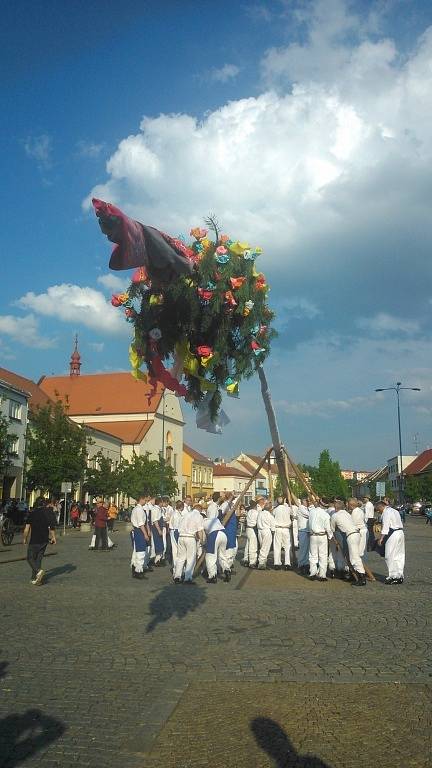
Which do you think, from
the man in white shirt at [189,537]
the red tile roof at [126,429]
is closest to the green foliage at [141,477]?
the red tile roof at [126,429]

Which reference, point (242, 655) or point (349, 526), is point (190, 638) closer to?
point (242, 655)

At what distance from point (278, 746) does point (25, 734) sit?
6.33 feet

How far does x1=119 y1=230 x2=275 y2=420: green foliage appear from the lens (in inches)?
410

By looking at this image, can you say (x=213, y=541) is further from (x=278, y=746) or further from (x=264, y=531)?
(x=278, y=746)

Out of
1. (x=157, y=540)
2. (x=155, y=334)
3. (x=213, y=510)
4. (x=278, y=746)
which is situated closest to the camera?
(x=278, y=746)

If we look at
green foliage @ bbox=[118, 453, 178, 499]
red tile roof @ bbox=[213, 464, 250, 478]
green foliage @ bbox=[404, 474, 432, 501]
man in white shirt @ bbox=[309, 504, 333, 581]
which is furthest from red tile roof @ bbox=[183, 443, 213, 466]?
man in white shirt @ bbox=[309, 504, 333, 581]

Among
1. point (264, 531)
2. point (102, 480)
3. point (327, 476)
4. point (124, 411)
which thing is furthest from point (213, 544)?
point (327, 476)

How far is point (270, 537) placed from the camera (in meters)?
17.1

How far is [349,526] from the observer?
1404 centimetres

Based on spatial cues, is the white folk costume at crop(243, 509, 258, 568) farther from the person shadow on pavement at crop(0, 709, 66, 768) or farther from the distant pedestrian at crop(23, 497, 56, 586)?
the person shadow on pavement at crop(0, 709, 66, 768)

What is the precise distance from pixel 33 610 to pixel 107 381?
7492 centimetres

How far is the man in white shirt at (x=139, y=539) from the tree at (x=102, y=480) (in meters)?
29.4

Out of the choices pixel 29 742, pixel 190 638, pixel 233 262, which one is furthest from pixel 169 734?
pixel 233 262

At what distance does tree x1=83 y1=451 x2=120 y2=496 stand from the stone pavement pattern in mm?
32836
